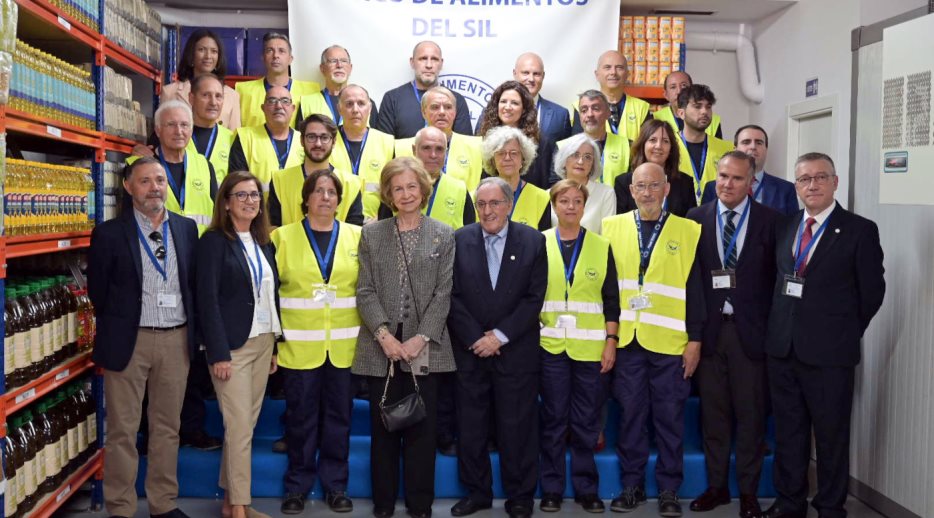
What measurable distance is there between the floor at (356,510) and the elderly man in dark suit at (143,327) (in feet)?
1.05

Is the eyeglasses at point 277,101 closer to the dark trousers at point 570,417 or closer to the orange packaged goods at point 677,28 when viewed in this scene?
the dark trousers at point 570,417

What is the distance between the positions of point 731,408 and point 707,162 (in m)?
1.89

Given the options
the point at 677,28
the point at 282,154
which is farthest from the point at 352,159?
the point at 677,28

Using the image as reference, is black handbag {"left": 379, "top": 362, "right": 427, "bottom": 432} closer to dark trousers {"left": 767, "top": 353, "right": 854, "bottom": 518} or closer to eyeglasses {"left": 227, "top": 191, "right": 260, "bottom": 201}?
eyeglasses {"left": 227, "top": 191, "right": 260, "bottom": 201}

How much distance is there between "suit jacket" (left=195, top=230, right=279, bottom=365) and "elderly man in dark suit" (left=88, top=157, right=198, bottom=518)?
0.15 meters

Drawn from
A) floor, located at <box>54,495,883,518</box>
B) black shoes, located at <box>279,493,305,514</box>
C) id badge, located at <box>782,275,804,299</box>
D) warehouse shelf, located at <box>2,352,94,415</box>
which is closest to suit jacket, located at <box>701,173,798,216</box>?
id badge, located at <box>782,275,804,299</box>

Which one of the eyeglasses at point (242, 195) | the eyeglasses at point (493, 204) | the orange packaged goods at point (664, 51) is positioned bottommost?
the eyeglasses at point (493, 204)

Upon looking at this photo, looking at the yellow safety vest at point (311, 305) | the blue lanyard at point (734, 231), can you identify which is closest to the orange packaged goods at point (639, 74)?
the blue lanyard at point (734, 231)

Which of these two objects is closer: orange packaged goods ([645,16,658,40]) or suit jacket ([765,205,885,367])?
suit jacket ([765,205,885,367])

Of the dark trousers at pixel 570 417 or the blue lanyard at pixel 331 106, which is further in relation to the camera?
the blue lanyard at pixel 331 106

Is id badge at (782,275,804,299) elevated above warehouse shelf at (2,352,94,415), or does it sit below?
above

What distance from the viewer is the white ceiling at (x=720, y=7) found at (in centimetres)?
664

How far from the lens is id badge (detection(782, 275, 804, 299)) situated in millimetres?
4078

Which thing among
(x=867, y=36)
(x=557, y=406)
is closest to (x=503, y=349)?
(x=557, y=406)
